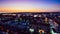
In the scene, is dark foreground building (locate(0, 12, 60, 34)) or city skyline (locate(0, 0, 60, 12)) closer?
dark foreground building (locate(0, 12, 60, 34))

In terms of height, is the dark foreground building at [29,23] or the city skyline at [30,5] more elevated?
the city skyline at [30,5]

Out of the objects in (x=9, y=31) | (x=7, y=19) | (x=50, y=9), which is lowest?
(x=9, y=31)

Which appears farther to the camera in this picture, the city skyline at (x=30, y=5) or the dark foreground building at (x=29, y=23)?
the city skyline at (x=30, y=5)

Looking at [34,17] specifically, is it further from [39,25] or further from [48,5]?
[48,5]

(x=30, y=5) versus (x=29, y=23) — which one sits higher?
(x=30, y=5)

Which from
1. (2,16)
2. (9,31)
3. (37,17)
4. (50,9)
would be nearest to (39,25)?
(37,17)

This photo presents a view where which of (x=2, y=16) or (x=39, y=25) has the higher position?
(x=2, y=16)

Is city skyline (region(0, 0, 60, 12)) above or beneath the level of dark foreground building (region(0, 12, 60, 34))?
above

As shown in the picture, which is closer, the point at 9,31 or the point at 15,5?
the point at 9,31
